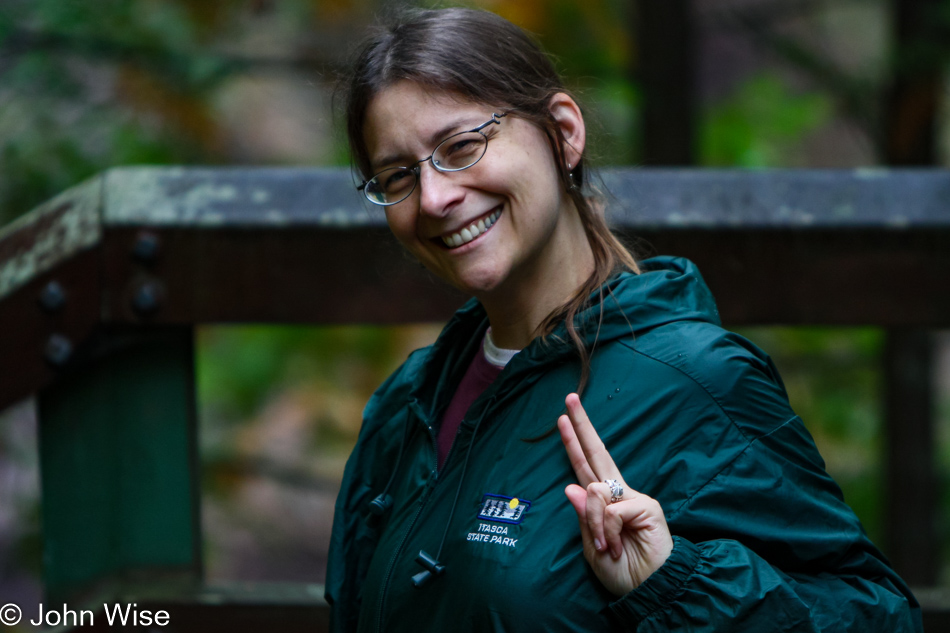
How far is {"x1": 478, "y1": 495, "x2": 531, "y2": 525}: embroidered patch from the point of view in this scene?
4.75ft

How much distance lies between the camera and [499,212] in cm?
163

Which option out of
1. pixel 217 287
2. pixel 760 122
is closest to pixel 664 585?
pixel 217 287

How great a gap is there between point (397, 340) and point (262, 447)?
392cm

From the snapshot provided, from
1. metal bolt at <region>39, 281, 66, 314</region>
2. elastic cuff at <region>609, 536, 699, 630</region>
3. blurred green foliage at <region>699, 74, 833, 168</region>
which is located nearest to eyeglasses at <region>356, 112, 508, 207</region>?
elastic cuff at <region>609, 536, 699, 630</region>

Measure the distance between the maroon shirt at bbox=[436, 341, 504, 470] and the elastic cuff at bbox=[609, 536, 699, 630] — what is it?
519 mm

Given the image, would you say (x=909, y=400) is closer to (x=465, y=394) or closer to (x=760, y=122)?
(x=760, y=122)

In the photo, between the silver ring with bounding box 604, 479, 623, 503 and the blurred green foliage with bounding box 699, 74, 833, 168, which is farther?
the blurred green foliage with bounding box 699, 74, 833, 168

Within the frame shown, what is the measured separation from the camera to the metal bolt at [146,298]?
2.02 m

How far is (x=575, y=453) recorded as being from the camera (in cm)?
137

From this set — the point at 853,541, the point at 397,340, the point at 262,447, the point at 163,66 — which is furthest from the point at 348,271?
the point at 262,447

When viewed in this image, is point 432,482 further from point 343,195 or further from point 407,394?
point 343,195

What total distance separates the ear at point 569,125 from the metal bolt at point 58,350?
3.73 ft

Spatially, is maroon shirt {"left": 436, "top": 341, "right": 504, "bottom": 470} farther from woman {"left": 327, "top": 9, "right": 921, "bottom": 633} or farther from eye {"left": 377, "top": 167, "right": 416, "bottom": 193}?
eye {"left": 377, "top": 167, "right": 416, "bottom": 193}

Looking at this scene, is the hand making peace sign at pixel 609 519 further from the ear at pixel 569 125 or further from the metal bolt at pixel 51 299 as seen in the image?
the metal bolt at pixel 51 299
